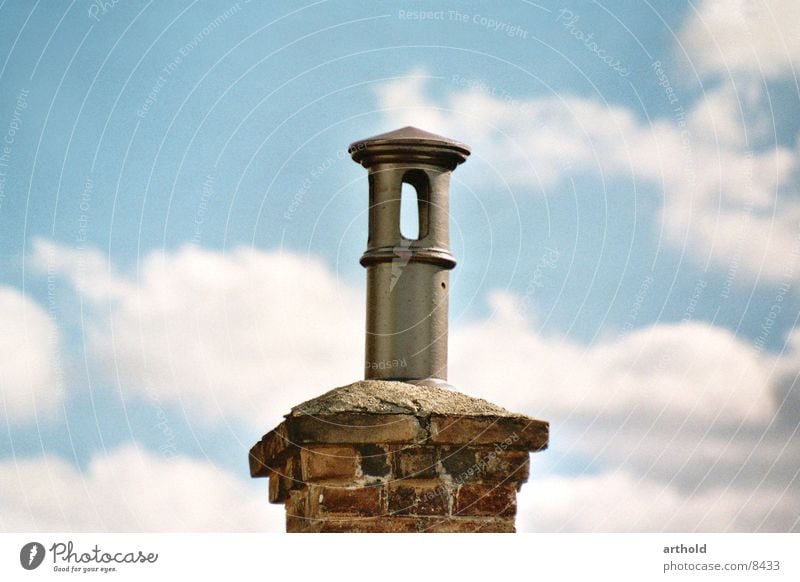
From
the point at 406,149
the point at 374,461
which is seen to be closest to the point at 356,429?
the point at 374,461

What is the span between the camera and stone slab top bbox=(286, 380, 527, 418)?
497 cm

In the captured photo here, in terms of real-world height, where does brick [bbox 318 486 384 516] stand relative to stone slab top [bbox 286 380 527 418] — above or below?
below

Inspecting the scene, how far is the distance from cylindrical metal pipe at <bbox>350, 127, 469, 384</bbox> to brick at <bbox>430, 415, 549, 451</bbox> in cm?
56

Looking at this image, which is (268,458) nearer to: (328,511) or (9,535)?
(328,511)

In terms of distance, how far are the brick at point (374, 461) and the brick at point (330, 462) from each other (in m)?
0.03

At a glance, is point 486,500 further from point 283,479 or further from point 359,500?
point 283,479

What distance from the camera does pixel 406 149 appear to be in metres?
5.58

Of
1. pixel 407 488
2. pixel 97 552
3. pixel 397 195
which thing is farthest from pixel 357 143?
pixel 97 552

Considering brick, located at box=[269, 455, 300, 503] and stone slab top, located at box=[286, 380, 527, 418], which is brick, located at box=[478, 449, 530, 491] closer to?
stone slab top, located at box=[286, 380, 527, 418]

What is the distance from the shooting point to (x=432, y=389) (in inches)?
205

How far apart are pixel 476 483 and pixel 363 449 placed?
0.41 m

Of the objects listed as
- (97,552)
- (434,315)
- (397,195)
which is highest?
(397,195)

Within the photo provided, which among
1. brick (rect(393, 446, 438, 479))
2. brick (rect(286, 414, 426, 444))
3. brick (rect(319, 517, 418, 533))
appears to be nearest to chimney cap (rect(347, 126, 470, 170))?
brick (rect(286, 414, 426, 444))

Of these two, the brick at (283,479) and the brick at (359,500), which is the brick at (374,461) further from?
the brick at (283,479)
